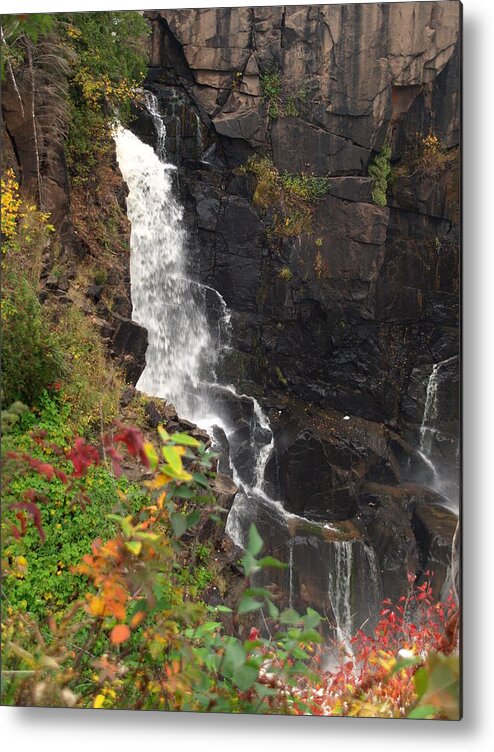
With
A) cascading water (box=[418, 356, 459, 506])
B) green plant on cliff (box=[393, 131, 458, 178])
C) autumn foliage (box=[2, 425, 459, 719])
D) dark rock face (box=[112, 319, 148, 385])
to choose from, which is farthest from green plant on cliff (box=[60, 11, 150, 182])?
cascading water (box=[418, 356, 459, 506])

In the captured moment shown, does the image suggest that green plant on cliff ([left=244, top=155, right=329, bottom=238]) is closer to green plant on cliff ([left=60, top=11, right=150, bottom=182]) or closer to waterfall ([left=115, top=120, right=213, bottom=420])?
waterfall ([left=115, top=120, right=213, bottom=420])

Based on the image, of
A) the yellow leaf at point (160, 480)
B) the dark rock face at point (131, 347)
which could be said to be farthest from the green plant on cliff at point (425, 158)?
the yellow leaf at point (160, 480)

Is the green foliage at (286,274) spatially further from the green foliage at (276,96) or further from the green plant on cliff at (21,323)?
the green plant on cliff at (21,323)

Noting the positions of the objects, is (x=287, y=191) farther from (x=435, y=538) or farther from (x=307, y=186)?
(x=435, y=538)

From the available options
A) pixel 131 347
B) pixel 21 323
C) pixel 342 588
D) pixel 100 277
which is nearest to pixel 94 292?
pixel 100 277

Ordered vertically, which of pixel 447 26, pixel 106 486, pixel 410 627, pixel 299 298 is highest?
pixel 447 26

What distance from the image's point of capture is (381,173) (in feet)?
14.3

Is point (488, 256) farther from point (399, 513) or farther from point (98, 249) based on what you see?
point (98, 249)

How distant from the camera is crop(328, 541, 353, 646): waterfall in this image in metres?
3.69

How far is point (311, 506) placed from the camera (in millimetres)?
4172

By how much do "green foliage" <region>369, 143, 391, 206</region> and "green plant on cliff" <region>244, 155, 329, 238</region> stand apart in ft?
1.13

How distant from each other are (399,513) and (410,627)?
0.90m

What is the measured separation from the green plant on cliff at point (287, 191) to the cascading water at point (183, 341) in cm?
61

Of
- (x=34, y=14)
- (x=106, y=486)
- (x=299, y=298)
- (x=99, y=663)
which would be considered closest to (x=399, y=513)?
(x=299, y=298)
